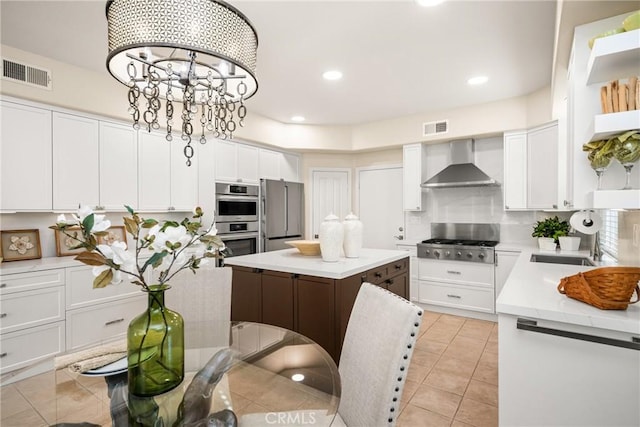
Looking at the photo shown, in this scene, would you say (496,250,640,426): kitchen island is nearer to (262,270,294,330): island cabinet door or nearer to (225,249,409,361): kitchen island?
(225,249,409,361): kitchen island

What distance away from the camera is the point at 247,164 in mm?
4477

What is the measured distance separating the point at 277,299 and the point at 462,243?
9.33 feet

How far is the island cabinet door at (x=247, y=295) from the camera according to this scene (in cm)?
258

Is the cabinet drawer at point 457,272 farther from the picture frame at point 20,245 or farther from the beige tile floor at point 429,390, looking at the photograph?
the picture frame at point 20,245

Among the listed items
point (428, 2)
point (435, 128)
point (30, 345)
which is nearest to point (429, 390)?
point (428, 2)

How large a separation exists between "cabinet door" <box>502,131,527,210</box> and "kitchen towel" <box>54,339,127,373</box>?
4.19 meters

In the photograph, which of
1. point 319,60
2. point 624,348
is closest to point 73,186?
point 319,60

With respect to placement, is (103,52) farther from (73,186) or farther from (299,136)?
(299,136)

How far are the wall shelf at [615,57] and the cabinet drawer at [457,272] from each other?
113 inches

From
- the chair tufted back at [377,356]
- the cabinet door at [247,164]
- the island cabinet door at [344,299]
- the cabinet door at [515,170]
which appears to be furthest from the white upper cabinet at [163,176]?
the cabinet door at [515,170]

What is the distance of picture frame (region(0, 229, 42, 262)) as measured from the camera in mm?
2816

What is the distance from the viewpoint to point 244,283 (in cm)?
267

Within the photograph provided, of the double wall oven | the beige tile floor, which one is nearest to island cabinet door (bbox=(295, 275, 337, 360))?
the beige tile floor

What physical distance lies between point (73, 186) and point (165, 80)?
7.33ft
